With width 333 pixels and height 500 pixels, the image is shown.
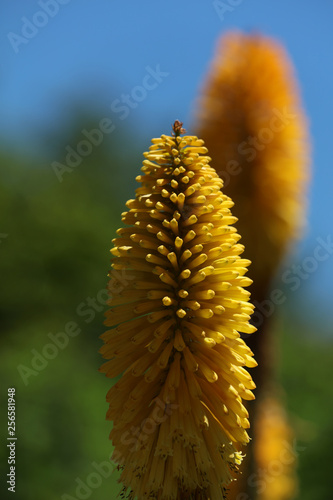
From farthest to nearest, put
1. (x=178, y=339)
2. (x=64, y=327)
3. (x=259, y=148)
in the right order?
1. (x=64, y=327)
2. (x=259, y=148)
3. (x=178, y=339)

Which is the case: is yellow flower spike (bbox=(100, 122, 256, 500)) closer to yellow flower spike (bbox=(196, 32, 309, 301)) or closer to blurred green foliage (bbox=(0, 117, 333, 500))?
yellow flower spike (bbox=(196, 32, 309, 301))

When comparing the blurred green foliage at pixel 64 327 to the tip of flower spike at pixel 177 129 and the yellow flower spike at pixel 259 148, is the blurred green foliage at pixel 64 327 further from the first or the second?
the tip of flower spike at pixel 177 129

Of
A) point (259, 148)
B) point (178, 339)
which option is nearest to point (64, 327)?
point (259, 148)

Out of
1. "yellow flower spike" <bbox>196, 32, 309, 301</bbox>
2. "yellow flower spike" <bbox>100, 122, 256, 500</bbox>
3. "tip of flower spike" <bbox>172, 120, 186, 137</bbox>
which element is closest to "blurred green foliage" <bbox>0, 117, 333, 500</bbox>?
"yellow flower spike" <bbox>196, 32, 309, 301</bbox>

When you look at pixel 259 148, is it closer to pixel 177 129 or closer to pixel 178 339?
pixel 177 129

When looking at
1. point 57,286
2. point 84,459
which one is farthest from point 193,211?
point 57,286

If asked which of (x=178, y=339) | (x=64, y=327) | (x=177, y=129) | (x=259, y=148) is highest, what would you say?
(x=259, y=148)

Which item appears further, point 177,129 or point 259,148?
point 259,148
